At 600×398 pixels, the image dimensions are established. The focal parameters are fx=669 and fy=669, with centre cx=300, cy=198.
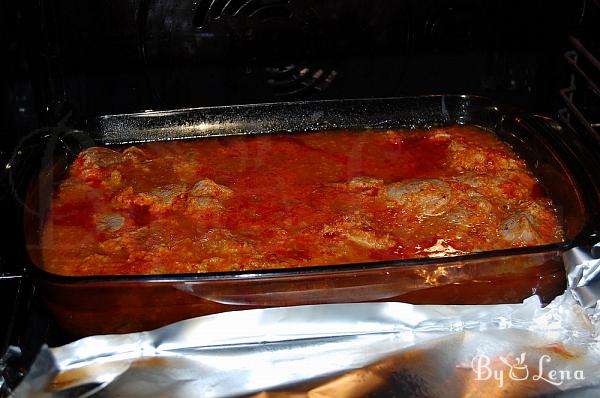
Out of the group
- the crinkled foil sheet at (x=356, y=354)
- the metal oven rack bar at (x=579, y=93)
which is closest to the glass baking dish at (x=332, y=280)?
the crinkled foil sheet at (x=356, y=354)

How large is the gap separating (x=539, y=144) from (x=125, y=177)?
1.13 metres

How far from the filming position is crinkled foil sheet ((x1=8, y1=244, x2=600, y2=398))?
1319 millimetres

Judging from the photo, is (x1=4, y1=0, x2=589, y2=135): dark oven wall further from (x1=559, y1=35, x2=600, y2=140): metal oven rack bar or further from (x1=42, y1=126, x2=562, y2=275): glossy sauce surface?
(x1=42, y1=126, x2=562, y2=275): glossy sauce surface

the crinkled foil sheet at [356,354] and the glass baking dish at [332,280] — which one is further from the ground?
the glass baking dish at [332,280]

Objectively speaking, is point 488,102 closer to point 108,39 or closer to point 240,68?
point 240,68

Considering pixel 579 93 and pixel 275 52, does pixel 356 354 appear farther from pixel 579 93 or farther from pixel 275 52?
pixel 579 93

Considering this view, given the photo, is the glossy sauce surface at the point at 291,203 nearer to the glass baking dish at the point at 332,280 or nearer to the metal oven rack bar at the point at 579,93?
the glass baking dish at the point at 332,280

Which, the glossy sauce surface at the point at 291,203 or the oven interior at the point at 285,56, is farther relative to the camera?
the oven interior at the point at 285,56

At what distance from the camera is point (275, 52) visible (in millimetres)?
1985

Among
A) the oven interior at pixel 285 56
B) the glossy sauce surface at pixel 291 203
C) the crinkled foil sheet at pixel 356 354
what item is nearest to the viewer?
the crinkled foil sheet at pixel 356 354

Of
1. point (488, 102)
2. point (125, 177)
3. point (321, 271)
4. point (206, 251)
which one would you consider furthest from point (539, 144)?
point (125, 177)

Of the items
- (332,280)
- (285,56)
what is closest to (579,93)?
(285,56)

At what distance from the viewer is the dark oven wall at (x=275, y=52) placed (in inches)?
73.4

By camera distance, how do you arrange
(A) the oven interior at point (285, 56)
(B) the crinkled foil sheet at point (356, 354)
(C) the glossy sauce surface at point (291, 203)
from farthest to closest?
(A) the oven interior at point (285, 56) < (C) the glossy sauce surface at point (291, 203) < (B) the crinkled foil sheet at point (356, 354)
